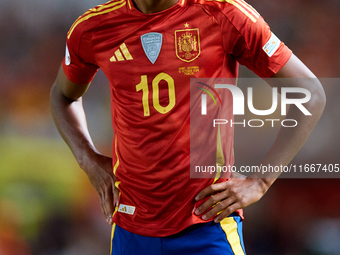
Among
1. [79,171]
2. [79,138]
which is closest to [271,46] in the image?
[79,138]

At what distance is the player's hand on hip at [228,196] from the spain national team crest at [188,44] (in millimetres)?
335

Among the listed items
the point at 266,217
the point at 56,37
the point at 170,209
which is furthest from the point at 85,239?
the point at 170,209

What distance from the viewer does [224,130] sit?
1.04m

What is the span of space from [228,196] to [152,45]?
0.44 metres

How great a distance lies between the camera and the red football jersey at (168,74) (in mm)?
987

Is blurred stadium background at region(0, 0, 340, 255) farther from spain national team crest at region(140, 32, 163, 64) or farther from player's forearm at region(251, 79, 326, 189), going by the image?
spain national team crest at region(140, 32, 163, 64)

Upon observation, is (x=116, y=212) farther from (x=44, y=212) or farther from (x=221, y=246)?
(x=44, y=212)

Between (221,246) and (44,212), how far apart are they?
1840mm

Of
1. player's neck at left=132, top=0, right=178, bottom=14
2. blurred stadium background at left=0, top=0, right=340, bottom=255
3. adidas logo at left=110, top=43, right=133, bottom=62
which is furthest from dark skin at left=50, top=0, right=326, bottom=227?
blurred stadium background at left=0, top=0, right=340, bottom=255

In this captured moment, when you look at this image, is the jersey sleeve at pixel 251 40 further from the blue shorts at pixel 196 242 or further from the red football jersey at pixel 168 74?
the blue shorts at pixel 196 242

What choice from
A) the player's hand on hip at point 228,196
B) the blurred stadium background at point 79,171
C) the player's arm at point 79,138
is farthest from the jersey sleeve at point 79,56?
the blurred stadium background at point 79,171

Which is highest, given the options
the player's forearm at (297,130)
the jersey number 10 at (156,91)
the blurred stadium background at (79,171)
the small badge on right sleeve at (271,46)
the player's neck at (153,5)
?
the player's neck at (153,5)

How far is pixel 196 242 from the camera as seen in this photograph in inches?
39.3

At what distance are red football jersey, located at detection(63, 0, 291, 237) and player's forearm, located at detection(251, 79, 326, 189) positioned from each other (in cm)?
12
